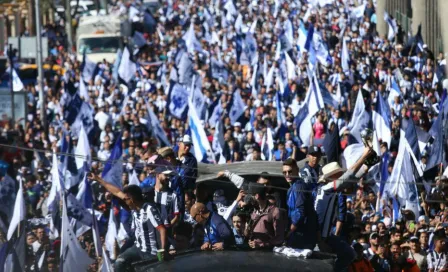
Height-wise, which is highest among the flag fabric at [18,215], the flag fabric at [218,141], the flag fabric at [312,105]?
the flag fabric at [18,215]

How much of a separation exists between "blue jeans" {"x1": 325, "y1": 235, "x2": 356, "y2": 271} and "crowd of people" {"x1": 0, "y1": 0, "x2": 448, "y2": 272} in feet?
0.04

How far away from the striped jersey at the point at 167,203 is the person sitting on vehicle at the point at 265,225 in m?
0.99

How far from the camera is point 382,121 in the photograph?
68.0 feet

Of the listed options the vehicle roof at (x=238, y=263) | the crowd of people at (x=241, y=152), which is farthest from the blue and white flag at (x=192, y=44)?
the vehicle roof at (x=238, y=263)

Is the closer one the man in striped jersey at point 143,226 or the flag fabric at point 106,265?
the man in striped jersey at point 143,226

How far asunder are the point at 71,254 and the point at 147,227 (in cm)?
225

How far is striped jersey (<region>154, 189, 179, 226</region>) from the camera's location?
12.2 m

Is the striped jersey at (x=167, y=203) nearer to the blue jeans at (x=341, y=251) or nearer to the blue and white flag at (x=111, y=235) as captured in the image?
the blue jeans at (x=341, y=251)

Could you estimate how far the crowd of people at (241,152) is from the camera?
11.7 metres

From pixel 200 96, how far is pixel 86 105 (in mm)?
2074

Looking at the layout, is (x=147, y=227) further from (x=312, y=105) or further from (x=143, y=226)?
(x=312, y=105)

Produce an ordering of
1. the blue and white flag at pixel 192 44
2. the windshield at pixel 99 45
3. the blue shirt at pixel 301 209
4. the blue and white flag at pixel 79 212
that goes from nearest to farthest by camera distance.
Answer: the blue shirt at pixel 301 209 → the blue and white flag at pixel 79 212 → the blue and white flag at pixel 192 44 → the windshield at pixel 99 45

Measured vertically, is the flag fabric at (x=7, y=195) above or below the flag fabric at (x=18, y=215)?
below

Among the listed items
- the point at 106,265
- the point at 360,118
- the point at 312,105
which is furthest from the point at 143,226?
the point at 312,105
